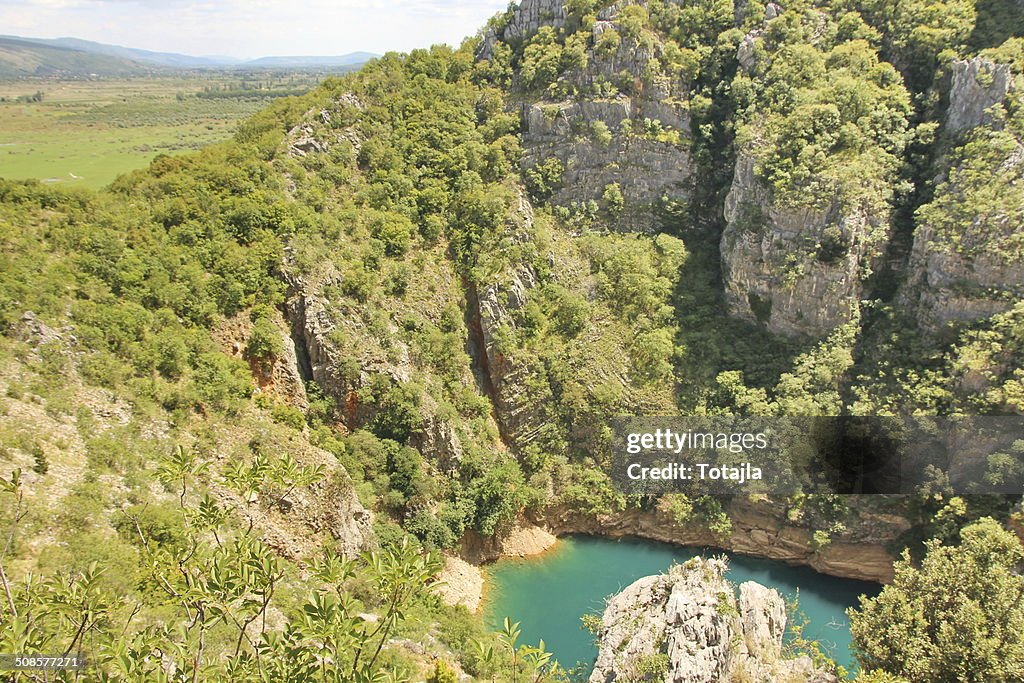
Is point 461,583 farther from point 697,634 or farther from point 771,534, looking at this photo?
point 771,534

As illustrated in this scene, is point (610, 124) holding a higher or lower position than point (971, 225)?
higher

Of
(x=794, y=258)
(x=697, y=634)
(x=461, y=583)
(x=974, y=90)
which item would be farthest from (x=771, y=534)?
(x=974, y=90)

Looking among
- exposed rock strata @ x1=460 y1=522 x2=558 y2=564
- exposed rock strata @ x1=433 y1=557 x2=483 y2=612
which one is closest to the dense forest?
exposed rock strata @ x1=460 y1=522 x2=558 y2=564

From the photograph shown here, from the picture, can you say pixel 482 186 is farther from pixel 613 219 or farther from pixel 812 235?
pixel 812 235

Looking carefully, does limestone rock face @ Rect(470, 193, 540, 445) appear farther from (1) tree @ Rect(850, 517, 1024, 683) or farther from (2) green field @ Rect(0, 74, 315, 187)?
(2) green field @ Rect(0, 74, 315, 187)

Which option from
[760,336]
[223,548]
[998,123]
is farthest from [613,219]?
[223,548]

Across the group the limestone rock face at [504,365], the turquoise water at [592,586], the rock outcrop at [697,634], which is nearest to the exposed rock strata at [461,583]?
the turquoise water at [592,586]
